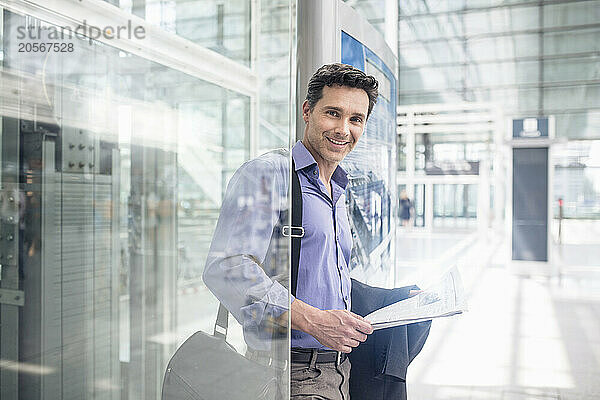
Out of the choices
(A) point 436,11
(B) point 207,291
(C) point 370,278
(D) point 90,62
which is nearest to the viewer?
(D) point 90,62

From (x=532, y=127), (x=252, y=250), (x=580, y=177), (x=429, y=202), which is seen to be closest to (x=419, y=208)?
(x=429, y=202)

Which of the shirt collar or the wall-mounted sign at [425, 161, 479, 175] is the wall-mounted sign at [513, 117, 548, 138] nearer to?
the wall-mounted sign at [425, 161, 479, 175]

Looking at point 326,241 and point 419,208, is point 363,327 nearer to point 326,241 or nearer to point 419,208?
point 326,241

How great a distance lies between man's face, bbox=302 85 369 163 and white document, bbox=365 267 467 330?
1.59 ft

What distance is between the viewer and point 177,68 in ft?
3.22

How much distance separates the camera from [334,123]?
1.75 meters

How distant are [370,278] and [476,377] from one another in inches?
92.2

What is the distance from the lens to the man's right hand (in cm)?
157

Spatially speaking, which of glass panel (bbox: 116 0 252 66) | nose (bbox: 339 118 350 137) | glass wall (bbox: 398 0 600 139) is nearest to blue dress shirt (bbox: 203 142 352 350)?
glass panel (bbox: 116 0 252 66)

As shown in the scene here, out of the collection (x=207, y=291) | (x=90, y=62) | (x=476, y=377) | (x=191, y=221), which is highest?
(x=90, y=62)

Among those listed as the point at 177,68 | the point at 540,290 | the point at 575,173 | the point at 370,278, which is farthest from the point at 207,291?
the point at 575,173

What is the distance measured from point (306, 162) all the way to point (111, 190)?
81 cm

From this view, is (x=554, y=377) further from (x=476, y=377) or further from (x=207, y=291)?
(x=207, y=291)

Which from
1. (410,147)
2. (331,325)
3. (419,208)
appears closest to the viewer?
(331,325)
